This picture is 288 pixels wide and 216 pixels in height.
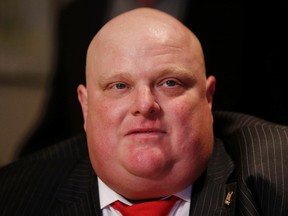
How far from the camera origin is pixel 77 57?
5.74 ft

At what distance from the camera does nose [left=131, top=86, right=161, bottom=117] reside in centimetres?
112

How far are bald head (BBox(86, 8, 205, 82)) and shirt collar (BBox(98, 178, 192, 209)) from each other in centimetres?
30

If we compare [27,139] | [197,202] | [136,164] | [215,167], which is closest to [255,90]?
[215,167]

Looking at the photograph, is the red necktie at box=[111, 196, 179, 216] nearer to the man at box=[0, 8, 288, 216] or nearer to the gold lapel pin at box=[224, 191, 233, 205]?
the man at box=[0, 8, 288, 216]

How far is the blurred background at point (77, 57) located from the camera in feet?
5.50

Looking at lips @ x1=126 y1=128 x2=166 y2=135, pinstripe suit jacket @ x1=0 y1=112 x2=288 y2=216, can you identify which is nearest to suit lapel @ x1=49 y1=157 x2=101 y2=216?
pinstripe suit jacket @ x1=0 y1=112 x2=288 y2=216

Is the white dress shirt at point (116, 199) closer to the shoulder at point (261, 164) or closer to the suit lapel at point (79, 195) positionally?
the suit lapel at point (79, 195)

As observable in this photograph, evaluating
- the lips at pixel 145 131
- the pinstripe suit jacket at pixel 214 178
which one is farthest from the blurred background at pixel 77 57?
the lips at pixel 145 131

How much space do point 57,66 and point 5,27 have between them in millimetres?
239

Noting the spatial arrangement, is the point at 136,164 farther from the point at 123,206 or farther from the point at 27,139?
the point at 27,139

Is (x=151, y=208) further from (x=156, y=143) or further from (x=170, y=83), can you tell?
(x=170, y=83)

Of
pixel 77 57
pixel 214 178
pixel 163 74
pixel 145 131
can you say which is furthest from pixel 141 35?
pixel 77 57

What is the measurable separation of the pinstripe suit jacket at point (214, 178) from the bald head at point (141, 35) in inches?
10.2

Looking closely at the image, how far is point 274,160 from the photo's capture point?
1.24 meters
